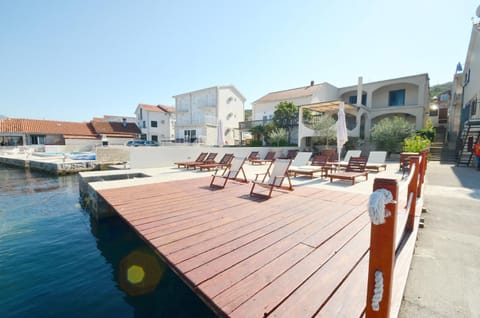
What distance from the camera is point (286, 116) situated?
2020 centimetres

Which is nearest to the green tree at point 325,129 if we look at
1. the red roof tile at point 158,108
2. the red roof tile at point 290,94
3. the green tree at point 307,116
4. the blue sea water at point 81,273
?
the green tree at point 307,116

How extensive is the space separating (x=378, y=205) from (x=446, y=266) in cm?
254

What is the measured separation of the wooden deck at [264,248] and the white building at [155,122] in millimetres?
34462

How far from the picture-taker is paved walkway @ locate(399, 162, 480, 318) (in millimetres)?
1860

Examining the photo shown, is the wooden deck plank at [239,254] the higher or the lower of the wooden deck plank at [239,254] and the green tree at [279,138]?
the lower

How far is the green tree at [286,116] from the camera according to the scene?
20.0 metres

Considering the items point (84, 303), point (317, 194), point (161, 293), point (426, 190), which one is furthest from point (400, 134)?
point (84, 303)

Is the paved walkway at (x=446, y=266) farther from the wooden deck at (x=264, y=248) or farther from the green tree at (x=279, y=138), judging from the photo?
the green tree at (x=279, y=138)

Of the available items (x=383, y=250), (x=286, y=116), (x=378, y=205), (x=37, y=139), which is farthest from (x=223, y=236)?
(x=37, y=139)

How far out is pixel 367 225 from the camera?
3.45 metres

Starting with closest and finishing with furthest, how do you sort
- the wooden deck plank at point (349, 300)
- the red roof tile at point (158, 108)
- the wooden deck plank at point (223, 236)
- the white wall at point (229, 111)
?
the wooden deck plank at point (349, 300)
the wooden deck plank at point (223, 236)
the white wall at point (229, 111)
the red roof tile at point (158, 108)

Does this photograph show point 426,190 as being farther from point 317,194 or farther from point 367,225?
point 367,225

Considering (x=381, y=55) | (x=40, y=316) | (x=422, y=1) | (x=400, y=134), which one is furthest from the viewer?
(x=400, y=134)

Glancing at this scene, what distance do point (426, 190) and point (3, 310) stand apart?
31.2ft
